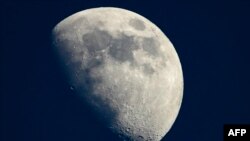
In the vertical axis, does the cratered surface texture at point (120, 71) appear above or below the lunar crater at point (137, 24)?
below

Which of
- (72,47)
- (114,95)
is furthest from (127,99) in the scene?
(72,47)

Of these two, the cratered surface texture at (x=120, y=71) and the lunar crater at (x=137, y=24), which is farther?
the lunar crater at (x=137, y=24)

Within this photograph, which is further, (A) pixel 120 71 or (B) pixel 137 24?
(B) pixel 137 24

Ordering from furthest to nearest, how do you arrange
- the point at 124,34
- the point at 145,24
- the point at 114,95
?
the point at 145,24 → the point at 124,34 → the point at 114,95

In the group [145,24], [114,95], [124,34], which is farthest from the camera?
[145,24]

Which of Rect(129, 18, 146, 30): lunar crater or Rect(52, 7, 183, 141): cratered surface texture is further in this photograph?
Rect(129, 18, 146, 30): lunar crater

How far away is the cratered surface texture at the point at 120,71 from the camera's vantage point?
10047 mm

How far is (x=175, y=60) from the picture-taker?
11.6 metres

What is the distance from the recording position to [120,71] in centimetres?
1012

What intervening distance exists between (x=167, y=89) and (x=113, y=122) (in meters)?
1.64

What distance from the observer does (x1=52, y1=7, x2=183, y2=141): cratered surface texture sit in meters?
10.0

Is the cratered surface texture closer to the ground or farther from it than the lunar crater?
closer to the ground

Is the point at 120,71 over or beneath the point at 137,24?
beneath

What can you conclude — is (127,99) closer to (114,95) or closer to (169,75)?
(114,95)
